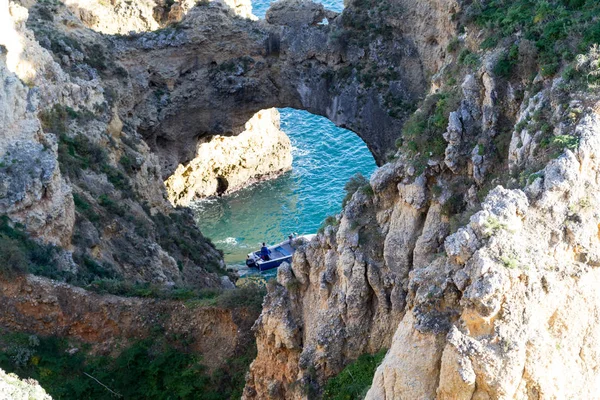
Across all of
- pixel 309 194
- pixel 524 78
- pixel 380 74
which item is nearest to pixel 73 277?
pixel 524 78

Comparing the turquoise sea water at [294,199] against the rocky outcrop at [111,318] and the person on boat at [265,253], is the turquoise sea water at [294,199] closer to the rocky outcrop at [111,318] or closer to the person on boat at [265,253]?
the person on boat at [265,253]

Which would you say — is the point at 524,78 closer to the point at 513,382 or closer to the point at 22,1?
the point at 513,382

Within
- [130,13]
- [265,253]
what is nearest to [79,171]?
[265,253]

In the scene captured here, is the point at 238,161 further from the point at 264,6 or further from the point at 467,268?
the point at 467,268

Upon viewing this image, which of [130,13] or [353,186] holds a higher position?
[130,13]

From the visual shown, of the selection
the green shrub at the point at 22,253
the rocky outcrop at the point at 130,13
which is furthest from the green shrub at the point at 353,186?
the rocky outcrop at the point at 130,13

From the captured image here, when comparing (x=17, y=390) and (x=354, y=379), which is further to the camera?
(x=354, y=379)

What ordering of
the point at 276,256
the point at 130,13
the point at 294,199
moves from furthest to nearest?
1. the point at 294,199
2. the point at 130,13
3. the point at 276,256
